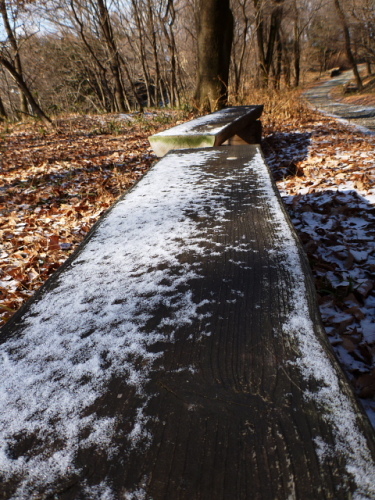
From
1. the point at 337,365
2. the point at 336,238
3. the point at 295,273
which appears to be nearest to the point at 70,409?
the point at 337,365

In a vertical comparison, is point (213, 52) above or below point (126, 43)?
below

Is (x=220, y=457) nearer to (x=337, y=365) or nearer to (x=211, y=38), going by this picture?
(x=337, y=365)

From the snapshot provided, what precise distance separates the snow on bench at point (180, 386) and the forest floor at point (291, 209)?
2.48 ft

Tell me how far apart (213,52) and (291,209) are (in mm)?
5834

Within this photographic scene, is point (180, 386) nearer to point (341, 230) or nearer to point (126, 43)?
point (341, 230)

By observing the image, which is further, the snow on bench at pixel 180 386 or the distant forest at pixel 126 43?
the distant forest at pixel 126 43

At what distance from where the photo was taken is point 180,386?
1.93 ft

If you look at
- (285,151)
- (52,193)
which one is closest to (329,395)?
(52,193)

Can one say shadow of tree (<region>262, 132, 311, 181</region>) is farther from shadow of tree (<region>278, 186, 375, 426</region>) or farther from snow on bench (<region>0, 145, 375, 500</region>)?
snow on bench (<region>0, 145, 375, 500</region>)

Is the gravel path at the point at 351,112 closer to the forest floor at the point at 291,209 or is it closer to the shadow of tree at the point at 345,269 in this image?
the forest floor at the point at 291,209

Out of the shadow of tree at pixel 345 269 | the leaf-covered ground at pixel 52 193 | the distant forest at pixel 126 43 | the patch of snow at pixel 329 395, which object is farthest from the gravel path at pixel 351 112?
the patch of snow at pixel 329 395

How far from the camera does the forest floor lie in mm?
1631

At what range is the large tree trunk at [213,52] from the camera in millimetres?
6582

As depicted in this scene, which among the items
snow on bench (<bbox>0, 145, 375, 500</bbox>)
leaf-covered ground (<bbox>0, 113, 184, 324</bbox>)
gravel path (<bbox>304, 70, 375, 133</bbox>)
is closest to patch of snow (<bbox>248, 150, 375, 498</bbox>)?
snow on bench (<bbox>0, 145, 375, 500</bbox>)
